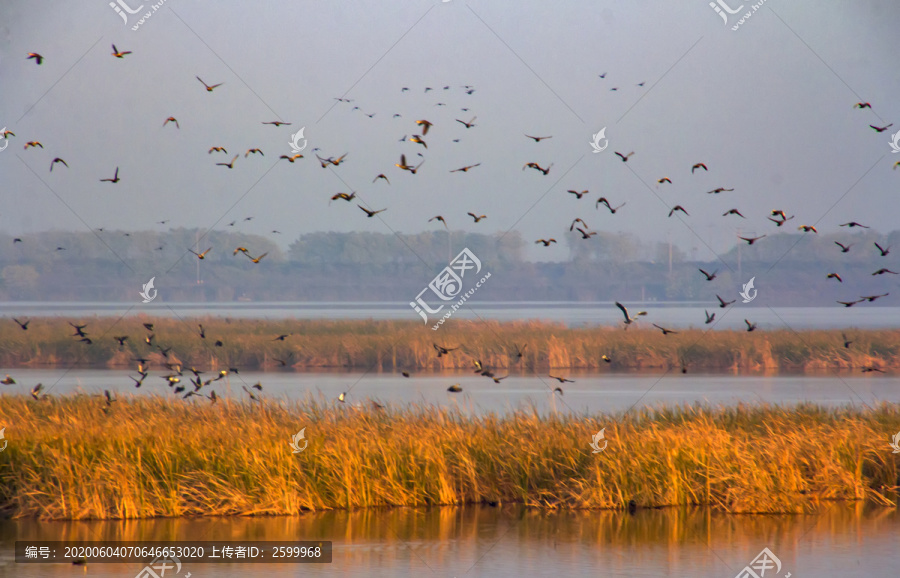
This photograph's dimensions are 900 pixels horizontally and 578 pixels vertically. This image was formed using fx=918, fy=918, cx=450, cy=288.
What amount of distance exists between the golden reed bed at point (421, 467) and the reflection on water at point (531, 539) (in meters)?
0.30

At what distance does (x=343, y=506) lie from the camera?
15.0 meters

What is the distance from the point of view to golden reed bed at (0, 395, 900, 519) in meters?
14.3

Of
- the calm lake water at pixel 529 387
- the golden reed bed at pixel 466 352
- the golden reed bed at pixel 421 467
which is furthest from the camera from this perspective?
the golden reed bed at pixel 466 352

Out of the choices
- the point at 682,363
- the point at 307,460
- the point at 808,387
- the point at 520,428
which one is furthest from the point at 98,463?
the point at 682,363

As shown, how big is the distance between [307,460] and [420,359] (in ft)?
101

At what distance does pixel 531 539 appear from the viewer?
543 inches

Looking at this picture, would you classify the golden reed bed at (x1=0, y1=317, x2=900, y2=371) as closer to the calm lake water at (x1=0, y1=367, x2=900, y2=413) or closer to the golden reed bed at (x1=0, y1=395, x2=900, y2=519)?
the calm lake water at (x1=0, y1=367, x2=900, y2=413)

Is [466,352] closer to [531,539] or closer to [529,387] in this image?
[529,387]

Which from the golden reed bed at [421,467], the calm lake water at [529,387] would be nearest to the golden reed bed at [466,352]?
the calm lake water at [529,387]

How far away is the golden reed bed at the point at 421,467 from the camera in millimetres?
14266

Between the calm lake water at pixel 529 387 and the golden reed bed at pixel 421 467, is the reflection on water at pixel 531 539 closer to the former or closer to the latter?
the golden reed bed at pixel 421 467

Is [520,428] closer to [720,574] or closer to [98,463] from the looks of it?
[720,574]

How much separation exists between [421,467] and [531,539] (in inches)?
103

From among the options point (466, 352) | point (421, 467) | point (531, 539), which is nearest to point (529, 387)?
point (466, 352)
